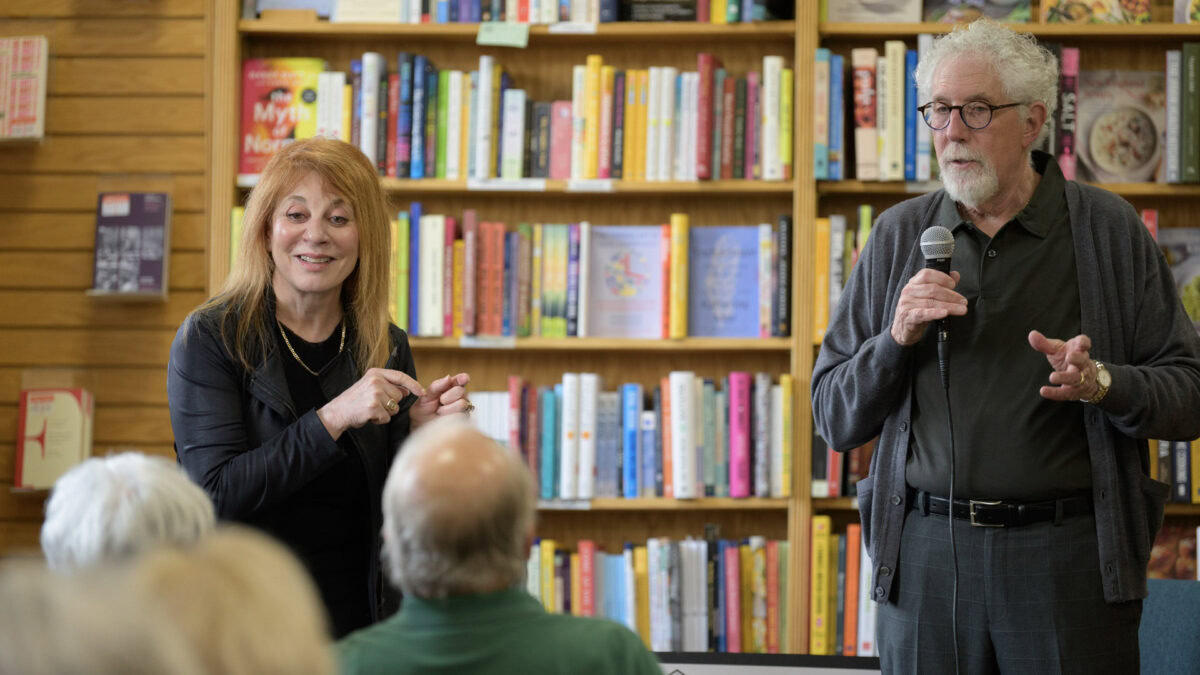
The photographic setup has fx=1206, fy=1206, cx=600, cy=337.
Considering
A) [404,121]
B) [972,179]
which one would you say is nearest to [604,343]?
[404,121]

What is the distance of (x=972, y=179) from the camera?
86.9 inches

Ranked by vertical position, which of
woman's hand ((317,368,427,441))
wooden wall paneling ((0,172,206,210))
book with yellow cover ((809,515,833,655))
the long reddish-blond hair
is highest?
wooden wall paneling ((0,172,206,210))

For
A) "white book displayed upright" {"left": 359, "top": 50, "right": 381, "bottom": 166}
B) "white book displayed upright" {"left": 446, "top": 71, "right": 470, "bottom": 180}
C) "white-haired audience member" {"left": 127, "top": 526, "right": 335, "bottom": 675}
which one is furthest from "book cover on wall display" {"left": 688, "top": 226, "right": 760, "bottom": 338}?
"white-haired audience member" {"left": 127, "top": 526, "right": 335, "bottom": 675}

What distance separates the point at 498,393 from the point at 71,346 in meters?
1.36

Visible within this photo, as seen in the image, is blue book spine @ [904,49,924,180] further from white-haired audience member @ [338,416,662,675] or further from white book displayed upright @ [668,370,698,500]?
white-haired audience member @ [338,416,662,675]

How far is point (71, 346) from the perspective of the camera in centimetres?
379

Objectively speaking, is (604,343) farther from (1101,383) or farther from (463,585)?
(463,585)

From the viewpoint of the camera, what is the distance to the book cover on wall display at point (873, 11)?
12.1ft

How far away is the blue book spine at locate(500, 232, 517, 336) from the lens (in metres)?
3.65

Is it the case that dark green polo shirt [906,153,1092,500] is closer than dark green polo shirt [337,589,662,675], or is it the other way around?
dark green polo shirt [337,589,662,675]

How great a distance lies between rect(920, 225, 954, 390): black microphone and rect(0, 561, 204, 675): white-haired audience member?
164 cm

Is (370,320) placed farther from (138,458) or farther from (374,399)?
(138,458)

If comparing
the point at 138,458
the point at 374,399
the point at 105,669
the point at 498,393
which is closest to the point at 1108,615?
the point at 374,399

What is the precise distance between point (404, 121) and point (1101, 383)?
91.7 inches
